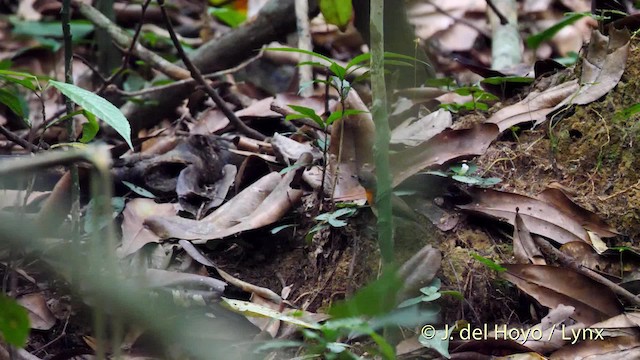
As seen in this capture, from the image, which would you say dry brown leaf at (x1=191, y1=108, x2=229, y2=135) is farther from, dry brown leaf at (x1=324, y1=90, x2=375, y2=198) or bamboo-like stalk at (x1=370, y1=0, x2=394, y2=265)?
bamboo-like stalk at (x1=370, y1=0, x2=394, y2=265)

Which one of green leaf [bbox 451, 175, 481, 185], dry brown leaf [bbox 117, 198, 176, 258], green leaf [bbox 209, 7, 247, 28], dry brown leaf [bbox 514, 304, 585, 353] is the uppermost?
green leaf [bbox 451, 175, 481, 185]

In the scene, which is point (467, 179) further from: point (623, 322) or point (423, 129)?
point (623, 322)

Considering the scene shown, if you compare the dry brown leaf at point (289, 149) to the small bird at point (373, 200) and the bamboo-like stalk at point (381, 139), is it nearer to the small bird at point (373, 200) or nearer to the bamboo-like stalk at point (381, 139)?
the small bird at point (373, 200)

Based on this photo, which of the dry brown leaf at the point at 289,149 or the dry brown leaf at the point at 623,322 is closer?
the dry brown leaf at the point at 623,322

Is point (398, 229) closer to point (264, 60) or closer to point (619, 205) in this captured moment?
point (619, 205)

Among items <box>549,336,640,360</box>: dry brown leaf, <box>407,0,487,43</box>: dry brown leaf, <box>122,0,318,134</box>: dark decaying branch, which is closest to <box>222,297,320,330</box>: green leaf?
<box>549,336,640,360</box>: dry brown leaf

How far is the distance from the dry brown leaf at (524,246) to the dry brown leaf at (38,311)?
0.99 metres

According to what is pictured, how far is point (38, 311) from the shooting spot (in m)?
1.64

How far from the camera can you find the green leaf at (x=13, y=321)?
2.88 ft

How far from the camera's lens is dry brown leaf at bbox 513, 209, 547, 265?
1.61m

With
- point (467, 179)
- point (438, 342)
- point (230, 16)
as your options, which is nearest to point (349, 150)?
point (467, 179)

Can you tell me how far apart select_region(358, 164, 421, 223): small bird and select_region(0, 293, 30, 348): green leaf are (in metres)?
0.87

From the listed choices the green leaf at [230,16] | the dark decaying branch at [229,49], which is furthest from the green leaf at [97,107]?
the green leaf at [230,16]

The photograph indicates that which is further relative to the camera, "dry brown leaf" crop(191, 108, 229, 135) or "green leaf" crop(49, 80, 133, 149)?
"dry brown leaf" crop(191, 108, 229, 135)
